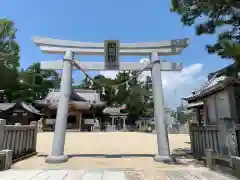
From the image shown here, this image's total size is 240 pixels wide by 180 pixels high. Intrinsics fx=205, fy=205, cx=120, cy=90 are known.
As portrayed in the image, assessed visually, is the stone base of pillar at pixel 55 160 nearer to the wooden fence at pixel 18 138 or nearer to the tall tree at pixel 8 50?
the wooden fence at pixel 18 138

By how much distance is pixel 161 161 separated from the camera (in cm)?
657

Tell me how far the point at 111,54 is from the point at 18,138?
451cm

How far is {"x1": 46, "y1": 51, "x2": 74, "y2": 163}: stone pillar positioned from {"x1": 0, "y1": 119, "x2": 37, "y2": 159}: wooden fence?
4.16ft

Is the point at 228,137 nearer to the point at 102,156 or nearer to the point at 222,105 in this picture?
the point at 222,105

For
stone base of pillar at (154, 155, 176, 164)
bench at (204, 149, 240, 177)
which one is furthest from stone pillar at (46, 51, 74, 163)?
bench at (204, 149, 240, 177)

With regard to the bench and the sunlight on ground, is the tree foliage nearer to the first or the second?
the sunlight on ground

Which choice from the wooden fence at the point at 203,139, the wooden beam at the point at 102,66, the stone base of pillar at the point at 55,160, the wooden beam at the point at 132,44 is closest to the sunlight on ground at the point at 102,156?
the stone base of pillar at the point at 55,160

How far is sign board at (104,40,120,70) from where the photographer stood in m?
8.02

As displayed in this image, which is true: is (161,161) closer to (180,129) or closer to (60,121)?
(60,121)

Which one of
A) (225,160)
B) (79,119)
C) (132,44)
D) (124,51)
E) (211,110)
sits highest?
(132,44)

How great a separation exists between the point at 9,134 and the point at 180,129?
24508 millimetres

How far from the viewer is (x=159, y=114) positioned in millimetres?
7219

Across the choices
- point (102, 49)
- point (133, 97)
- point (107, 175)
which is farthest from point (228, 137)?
point (133, 97)

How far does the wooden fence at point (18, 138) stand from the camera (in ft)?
20.0
